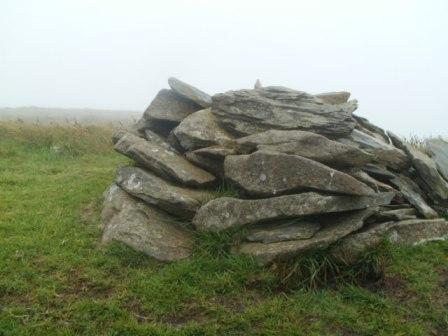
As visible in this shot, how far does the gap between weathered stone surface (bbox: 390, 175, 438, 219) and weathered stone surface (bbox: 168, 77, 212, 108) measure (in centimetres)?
464

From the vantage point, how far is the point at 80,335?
6.24 metres

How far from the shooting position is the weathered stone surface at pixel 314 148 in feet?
28.0

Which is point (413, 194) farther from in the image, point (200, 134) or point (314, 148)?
point (200, 134)

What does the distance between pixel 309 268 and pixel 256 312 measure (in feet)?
4.33

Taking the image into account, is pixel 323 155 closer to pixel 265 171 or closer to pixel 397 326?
pixel 265 171

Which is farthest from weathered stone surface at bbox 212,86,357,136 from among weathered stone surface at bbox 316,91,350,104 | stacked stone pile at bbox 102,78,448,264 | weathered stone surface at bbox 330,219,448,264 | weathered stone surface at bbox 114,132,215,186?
weathered stone surface at bbox 316,91,350,104

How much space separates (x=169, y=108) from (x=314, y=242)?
5259mm

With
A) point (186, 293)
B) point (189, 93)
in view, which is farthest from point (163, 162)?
point (186, 293)

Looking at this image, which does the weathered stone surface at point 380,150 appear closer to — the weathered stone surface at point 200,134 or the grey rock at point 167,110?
the weathered stone surface at point 200,134

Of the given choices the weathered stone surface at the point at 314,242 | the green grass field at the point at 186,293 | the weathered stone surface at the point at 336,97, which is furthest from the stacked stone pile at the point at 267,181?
the weathered stone surface at the point at 336,97

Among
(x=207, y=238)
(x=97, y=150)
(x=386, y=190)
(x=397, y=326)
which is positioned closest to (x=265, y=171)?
(x=207, y=238)

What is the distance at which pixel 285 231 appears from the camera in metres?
8.03

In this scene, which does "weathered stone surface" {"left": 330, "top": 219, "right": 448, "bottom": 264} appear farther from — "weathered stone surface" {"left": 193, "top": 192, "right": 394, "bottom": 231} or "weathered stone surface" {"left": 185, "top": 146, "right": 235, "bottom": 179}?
"weathered stone surface" {"left": 185, "top": 146, "right": 235, "bottom": 179}

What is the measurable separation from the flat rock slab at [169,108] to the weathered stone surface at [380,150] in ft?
12.4
